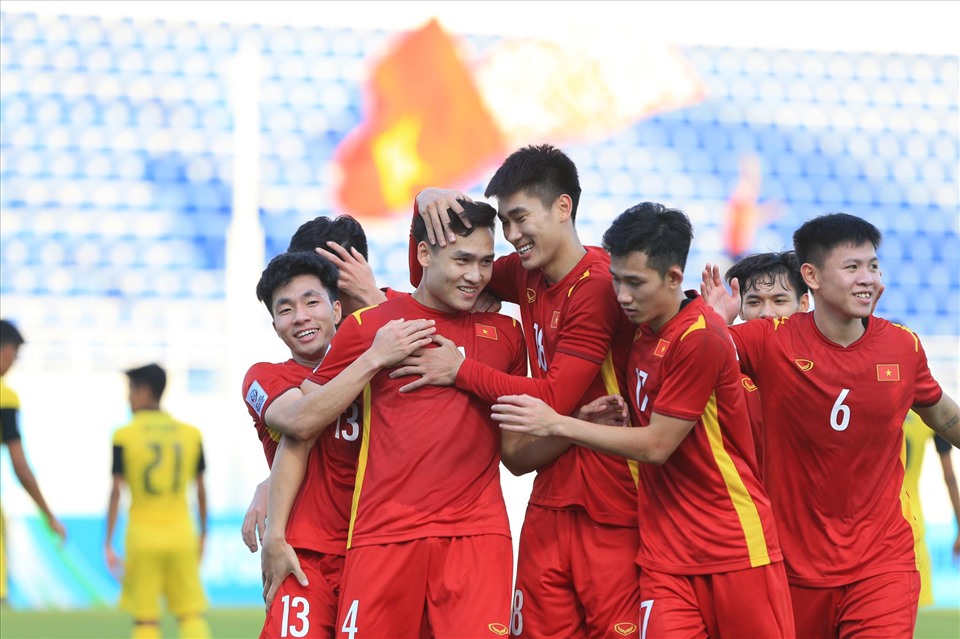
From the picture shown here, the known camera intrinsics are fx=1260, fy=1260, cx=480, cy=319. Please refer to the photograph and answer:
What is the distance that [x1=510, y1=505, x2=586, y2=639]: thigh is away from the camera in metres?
4.16

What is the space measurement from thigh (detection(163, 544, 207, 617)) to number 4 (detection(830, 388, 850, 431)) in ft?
20.0

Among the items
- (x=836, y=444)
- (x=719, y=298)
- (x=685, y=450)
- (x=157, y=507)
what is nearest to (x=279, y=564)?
(x=685, y=450)

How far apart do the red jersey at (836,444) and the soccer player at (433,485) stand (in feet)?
3.15

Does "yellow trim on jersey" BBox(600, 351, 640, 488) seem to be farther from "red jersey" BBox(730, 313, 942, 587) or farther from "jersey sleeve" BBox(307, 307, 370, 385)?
"jersey sleeve" BBox(307, 307, 370, 385)

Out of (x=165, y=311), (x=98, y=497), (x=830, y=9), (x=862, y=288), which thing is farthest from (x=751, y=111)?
(x=862, y=288)

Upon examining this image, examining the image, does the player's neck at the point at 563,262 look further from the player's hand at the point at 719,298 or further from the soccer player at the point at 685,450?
the player's hand at the point at 719,298

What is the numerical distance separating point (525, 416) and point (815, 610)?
1.32m

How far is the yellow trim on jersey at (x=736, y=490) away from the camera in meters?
3.92

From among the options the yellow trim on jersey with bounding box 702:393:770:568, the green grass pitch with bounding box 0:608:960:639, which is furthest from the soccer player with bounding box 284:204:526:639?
the green grass pitch with bounding box 0:608:960:639

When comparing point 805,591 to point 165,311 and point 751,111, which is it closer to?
point 165,311

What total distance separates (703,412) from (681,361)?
0.18 m

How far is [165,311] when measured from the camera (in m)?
16.8

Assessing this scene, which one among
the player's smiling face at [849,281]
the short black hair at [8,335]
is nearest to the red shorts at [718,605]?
the player's smiling face at [849,281]

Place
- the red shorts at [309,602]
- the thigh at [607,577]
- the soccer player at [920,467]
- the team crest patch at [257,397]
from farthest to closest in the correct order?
the soccer player at [920,467], the team crest patch at [257,397], the thigh at [607,577], the red shorts at [309,602]
